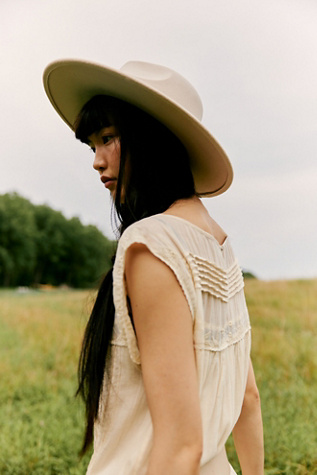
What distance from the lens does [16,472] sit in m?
3.01

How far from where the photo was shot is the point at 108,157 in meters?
1.14

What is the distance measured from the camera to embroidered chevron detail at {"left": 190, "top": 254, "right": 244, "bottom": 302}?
3.12 ft

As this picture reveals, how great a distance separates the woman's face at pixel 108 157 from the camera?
113 cm

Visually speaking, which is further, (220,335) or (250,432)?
(250,432)

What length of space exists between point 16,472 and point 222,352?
101 inches

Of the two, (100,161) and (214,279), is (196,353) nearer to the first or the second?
(214,279)

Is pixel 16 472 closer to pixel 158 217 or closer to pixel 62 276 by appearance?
pixel 158 217

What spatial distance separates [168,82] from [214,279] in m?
0.50

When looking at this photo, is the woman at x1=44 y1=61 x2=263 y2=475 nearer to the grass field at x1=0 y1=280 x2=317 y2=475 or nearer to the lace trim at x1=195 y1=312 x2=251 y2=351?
the lace trim at x1=195 y1=312 x2=251 y2=351

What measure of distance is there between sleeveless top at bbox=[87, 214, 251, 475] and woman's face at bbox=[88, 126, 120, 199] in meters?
0.24

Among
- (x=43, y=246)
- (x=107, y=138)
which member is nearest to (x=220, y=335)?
(x=107, y=138)

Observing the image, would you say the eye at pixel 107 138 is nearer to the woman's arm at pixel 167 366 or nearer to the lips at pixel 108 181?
the lips at pixel 108 181

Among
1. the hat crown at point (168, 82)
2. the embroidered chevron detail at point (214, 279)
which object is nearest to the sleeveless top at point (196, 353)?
the embroidered chevron detail at point (214, 279)

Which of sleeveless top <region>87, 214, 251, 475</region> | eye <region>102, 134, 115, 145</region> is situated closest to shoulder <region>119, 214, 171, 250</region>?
sleeveless top <region>87, 214, 251, 475</region>
